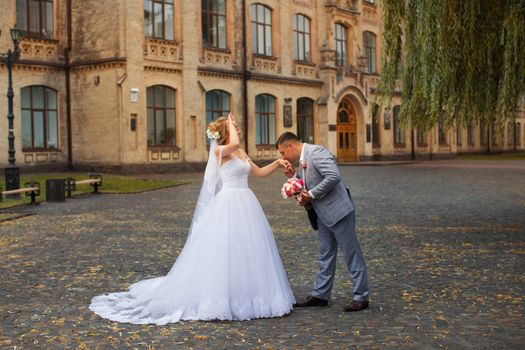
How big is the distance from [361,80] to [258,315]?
3777 cm

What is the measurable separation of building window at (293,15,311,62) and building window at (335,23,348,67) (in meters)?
2.77

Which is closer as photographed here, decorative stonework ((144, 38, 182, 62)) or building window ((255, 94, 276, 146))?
decorative stonework ((144, 38, 182, 62))

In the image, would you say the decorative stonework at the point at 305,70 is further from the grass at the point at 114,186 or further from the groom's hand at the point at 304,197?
the groom's hand at the point at 304,197

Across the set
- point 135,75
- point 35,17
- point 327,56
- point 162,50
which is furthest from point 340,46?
point 35,17

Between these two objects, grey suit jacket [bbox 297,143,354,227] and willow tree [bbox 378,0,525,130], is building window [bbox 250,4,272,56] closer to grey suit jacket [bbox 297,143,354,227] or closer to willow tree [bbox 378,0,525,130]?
willow tree [bbox 378,0,525,130]

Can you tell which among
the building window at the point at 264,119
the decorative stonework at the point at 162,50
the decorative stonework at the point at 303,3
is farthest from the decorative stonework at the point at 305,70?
the decorative stonework at the point at 162,50

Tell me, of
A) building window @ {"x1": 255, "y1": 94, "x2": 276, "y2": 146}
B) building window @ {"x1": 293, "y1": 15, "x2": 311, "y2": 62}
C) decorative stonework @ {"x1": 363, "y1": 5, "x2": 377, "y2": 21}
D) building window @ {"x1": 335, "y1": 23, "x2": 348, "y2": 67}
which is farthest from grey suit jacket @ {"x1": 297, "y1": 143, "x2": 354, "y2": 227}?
decorative stonework @ {"x1": 363, "y1": 5, "x2": 377, "y2": 21}

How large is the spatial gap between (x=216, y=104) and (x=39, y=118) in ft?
29.8

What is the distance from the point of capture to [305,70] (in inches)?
1527

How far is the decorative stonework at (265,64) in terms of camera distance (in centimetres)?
3541

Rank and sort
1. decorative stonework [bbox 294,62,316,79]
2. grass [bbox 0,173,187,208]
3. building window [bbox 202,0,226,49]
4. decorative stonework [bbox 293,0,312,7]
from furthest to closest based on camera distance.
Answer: decorative stonework [bbox 294,62,316,79] → decorative stonework [bbox 293,0,312,7] → building window [bbox 202,0,226,49] → grass [bbox 0,173,187,208]

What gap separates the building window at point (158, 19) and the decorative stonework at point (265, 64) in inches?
241

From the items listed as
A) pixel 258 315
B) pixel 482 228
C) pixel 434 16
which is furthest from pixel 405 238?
pixel 258 315

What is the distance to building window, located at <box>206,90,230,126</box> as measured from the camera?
3269cm
